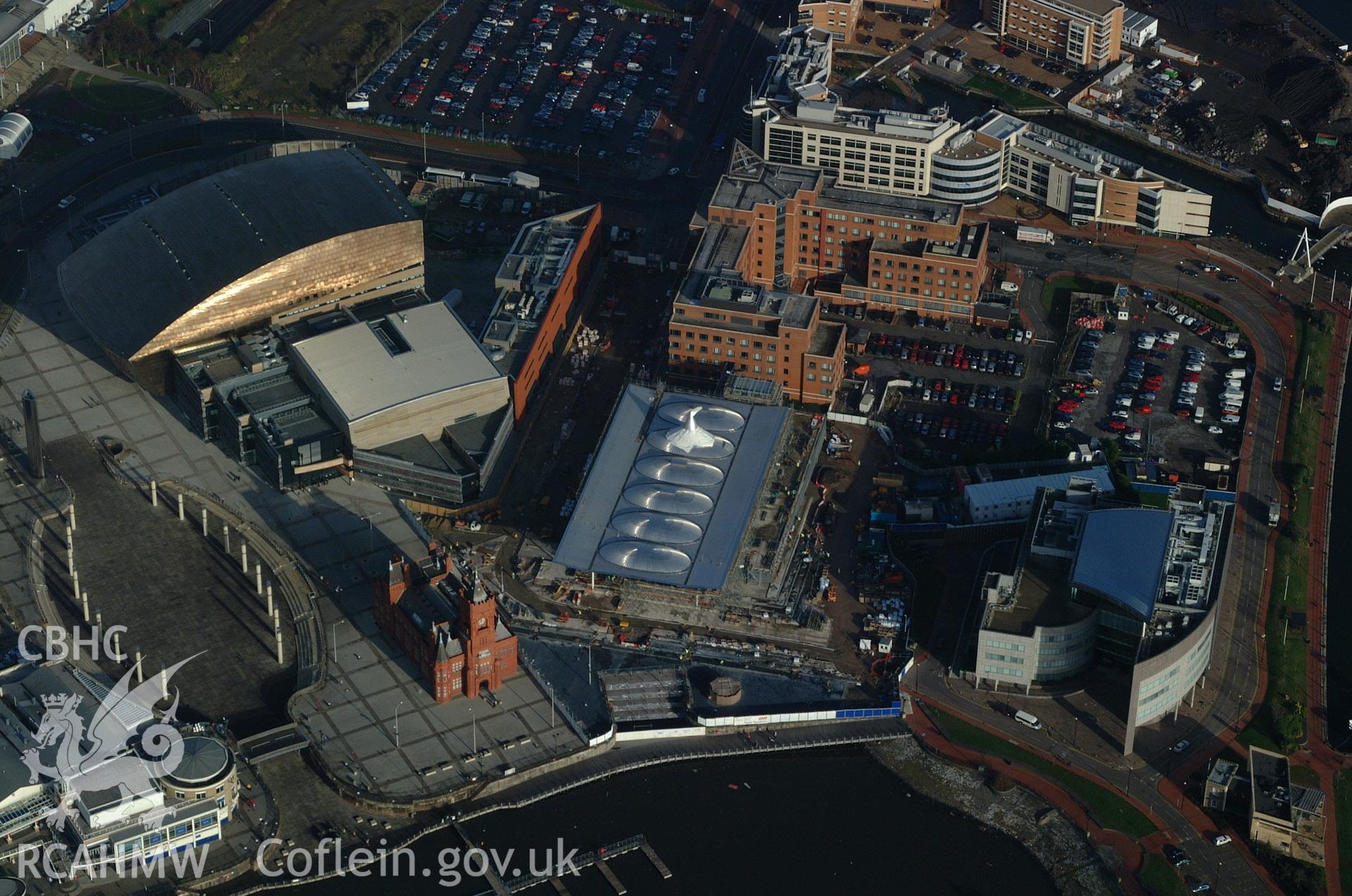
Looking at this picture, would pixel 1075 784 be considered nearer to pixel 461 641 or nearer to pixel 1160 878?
pixel 1160 878

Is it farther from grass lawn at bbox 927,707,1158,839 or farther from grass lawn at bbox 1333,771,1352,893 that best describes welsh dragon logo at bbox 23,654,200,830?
grass lawn at bbox 1333,771,1352,893

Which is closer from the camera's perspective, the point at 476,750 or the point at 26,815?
the point at 26,815

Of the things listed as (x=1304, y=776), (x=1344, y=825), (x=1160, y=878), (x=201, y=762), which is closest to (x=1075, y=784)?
(x=1160, y=878)

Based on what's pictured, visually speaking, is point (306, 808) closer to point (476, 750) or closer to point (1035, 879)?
point (476, 750)

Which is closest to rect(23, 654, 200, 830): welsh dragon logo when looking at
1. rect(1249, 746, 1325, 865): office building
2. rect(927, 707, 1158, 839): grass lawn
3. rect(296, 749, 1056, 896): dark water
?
rect(296, 749, 1056, 896): dark water

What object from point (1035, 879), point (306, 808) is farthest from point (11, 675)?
point (1035, 879)

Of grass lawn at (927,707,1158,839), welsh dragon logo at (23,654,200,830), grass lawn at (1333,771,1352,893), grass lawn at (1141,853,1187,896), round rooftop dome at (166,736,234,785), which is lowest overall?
welsh dragon logo at (23,654,200,830)
